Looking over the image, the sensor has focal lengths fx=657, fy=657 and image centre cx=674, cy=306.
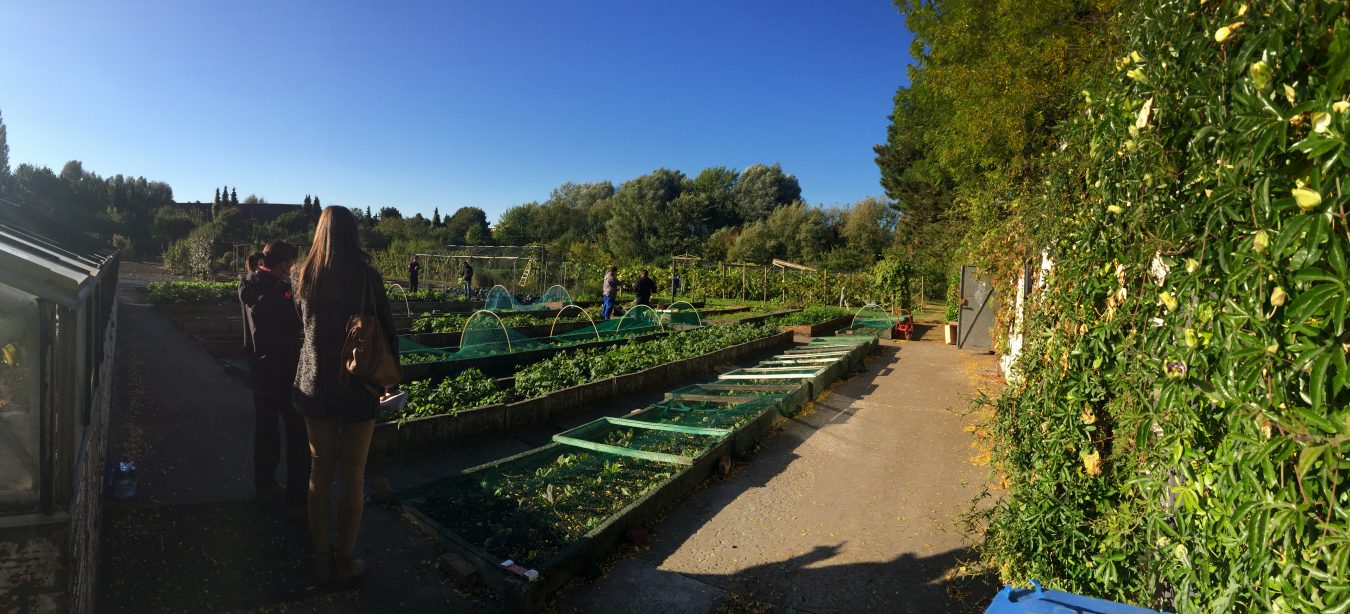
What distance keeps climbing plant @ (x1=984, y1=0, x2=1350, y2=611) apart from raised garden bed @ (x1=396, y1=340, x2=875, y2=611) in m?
2.41

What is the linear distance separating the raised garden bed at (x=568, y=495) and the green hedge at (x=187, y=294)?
12.6m

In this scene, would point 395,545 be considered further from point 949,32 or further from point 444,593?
point 949,32

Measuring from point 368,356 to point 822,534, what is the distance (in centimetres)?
312

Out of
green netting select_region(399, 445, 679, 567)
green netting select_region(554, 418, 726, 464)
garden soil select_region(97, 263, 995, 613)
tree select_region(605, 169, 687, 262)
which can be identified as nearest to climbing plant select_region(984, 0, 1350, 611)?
garden soil select_region(97, 263, 995, 613)

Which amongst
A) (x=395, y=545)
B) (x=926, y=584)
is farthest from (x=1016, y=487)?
(x=395, y=545)

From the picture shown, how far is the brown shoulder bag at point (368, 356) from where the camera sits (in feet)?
10.7

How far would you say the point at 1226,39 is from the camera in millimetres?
1811

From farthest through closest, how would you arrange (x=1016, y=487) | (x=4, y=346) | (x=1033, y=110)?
(x=1033, y=110)
(x=1016, y=487)
(x=4, y=346)

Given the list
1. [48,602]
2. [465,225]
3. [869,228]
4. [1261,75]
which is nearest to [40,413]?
[48,602]

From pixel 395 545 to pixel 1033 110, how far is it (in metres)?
10.4

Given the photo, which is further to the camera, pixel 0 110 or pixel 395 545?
pixel 0 110

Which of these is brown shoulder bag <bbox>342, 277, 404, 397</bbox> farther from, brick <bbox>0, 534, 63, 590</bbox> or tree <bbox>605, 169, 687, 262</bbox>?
tree <bbox>605, 169, 687, 262</bbox>

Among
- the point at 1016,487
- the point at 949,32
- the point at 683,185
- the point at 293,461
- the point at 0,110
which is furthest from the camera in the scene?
the point at 683,185

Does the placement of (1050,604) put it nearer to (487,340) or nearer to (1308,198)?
(1308,198)
